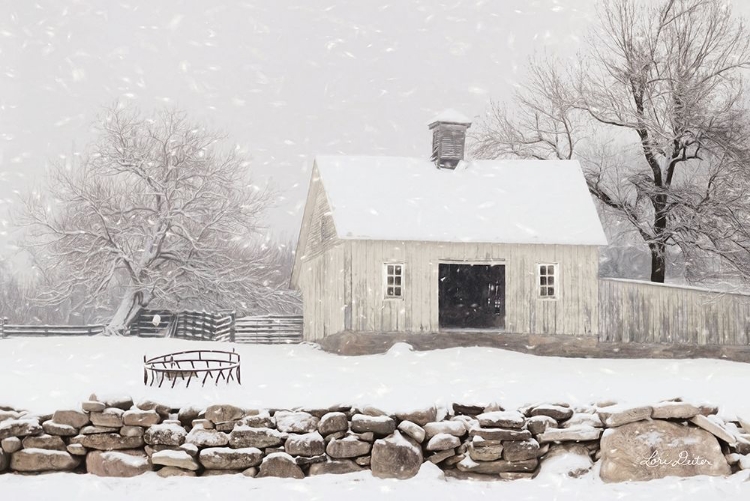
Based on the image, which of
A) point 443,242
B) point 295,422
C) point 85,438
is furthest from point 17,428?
point 443,242

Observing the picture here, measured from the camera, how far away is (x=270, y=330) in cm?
3150

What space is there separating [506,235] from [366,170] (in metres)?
4.45

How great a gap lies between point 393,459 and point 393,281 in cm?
1057

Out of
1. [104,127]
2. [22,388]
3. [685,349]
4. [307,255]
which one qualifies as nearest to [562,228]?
[685,349]

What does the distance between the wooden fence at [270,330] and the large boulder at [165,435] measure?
19.2 meters

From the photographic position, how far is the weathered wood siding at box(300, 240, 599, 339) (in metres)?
21.8

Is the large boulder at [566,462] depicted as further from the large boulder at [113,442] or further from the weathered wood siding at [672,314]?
the weathered wood siding at [672,314]

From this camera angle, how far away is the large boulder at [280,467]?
11.7 metres

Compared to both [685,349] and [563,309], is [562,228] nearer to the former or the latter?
[563,309]

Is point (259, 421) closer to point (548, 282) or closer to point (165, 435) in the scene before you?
point (165, 435)

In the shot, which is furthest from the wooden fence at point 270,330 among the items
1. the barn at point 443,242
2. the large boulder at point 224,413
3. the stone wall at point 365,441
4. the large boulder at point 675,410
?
the large boulder at point 675,410

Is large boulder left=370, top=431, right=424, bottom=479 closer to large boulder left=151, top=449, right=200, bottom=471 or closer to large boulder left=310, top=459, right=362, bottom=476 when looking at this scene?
large boulder left=310, top=459, right=362, bottom=476

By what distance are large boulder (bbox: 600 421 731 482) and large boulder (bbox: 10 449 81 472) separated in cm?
682
